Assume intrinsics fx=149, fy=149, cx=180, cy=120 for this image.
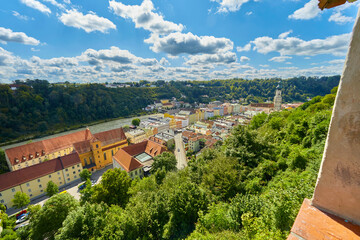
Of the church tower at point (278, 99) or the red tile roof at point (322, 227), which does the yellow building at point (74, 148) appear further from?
the church tower at point (278, 99)

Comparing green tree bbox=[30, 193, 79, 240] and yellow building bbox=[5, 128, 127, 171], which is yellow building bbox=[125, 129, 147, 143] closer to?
yellow building bbox=[5, 128, 127, 171]

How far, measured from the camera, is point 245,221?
573 cm

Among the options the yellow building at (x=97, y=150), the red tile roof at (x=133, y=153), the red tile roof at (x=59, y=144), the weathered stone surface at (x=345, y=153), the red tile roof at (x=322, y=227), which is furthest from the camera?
the yellow building at (x=97, y=150)

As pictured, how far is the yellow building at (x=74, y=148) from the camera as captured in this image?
3104 centimetres

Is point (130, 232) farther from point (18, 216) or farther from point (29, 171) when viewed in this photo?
point (29, 171)

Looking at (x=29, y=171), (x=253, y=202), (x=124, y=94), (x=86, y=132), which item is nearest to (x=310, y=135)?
(x=253, y=202)

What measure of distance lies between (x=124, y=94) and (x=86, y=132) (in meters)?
78.8

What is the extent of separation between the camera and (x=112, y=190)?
59.3ft

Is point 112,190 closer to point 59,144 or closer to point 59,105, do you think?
point 59,144

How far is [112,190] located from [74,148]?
72.1 feet

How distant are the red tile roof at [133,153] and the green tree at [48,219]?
11.7 meters

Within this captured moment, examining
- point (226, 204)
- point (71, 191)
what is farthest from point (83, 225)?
point (71, 191)

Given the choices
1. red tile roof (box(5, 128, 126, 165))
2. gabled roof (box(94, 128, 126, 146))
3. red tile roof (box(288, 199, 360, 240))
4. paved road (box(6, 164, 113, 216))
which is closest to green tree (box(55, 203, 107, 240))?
red tile roof (box(288, 199, 360, 240))

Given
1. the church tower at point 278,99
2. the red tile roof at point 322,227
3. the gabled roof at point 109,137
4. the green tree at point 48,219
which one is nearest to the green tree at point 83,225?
the green tree at point 48,219
